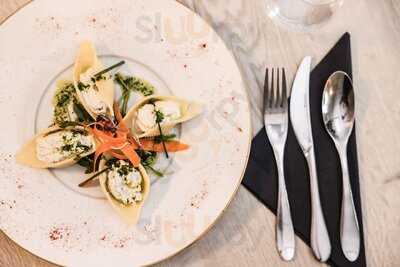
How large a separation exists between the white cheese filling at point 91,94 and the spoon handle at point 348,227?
0.63 metres

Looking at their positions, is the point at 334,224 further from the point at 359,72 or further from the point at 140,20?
the point at 140,20

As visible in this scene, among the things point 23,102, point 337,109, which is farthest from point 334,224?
point 23,102

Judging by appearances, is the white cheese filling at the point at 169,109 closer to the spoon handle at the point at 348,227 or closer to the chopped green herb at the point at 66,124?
the chopped green herb at the point at 66,124

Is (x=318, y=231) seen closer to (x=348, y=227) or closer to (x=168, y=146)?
(x=348, y=227)

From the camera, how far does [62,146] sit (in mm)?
1132

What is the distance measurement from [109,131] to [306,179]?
50 centimetres

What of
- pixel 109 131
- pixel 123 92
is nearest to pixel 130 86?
pixel 123 92

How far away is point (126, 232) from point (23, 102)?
0.39 m

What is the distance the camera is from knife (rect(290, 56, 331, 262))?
3.83ft

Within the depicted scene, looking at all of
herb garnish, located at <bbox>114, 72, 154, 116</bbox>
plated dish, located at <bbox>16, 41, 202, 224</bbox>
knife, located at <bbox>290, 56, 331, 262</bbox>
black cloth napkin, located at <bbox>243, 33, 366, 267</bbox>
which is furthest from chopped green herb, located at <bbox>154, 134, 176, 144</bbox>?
knife, located at <bbox>290, 56, 331, 262</bbox>

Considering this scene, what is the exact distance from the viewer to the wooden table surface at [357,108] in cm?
119

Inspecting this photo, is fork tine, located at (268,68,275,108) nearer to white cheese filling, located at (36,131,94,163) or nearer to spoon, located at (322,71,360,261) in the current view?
spoon, located at (322,71,360,261)

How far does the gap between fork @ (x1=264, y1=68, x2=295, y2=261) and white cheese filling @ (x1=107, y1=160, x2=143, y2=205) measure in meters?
0.34

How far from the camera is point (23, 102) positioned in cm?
113
